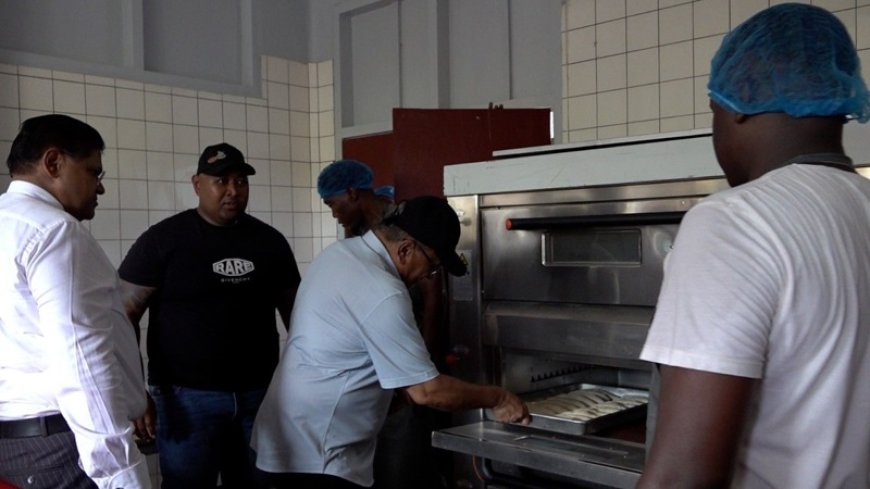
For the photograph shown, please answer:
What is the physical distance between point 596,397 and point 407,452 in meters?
0.90

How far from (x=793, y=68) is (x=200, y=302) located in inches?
86.8

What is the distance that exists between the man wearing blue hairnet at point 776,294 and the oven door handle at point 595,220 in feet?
2.61

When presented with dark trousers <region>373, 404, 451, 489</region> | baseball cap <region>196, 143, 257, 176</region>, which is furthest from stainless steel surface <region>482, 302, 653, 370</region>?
baseball cap <region>196, 143, 257, 176</region>

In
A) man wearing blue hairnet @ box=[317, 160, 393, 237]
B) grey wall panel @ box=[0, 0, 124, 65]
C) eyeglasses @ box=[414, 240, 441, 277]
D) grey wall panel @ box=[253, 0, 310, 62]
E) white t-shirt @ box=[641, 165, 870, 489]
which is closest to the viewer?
white t-shirt @ box=[641, 165, 870, 489]

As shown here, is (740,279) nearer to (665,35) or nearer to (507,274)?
(507,274)

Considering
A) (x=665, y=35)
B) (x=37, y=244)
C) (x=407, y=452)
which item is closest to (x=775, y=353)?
(x=37, y=244)

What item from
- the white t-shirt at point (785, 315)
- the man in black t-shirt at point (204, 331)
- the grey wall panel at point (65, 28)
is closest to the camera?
the white t-shirt at point (785, 315)

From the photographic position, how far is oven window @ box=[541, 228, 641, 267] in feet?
6.16

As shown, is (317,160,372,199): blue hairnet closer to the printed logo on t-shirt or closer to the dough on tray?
the printed logo on t-shirt

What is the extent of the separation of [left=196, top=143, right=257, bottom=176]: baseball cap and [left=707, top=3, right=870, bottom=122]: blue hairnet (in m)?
2.14

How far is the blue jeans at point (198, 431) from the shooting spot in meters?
2.61

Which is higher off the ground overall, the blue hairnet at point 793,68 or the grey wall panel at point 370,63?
the grey wall panel at point 370,63

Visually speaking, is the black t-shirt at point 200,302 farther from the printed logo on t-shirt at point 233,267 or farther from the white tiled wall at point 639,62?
the white tiled wall at point 639,62

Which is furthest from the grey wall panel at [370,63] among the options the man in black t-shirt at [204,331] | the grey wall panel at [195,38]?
the man in black t-shirt at [204,331]
